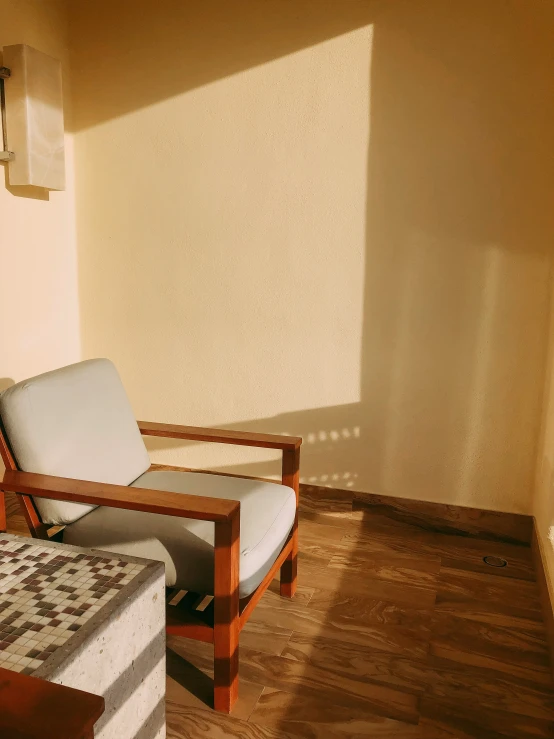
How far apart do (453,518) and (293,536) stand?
918 mm

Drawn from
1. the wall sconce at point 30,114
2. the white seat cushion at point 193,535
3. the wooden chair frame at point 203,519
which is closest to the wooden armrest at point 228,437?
the white seat cushion at point 193,535

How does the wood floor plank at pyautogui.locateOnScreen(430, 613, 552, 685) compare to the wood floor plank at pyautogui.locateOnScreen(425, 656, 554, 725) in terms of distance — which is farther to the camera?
the wood floor plank at pyautogui.locateOnScreen(430, 613, 552, 685)

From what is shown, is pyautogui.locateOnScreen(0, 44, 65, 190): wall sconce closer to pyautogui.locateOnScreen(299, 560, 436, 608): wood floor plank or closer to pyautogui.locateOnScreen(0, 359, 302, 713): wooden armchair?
pyautogui.locateOnScreen(0, 359, 302, 713): wooden armchair

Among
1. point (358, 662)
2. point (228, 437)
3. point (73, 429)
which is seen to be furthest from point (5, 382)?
point (358, 662)

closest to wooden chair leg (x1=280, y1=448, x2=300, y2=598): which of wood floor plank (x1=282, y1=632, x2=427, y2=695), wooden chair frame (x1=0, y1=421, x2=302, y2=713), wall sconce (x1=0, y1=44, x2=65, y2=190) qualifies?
wood floor plank (x1=282, y1=632, x2=427, y2=695)

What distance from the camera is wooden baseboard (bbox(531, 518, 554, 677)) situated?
71.5 inches

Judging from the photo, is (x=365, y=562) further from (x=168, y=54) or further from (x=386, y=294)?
(x=168, y=54)

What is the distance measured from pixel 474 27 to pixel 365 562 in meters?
2.12

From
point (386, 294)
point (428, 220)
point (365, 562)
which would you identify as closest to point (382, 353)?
point (386, 294)

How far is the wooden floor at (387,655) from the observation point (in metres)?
1.52

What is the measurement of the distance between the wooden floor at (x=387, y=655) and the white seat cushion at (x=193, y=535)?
0.33 m

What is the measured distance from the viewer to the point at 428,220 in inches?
96.6

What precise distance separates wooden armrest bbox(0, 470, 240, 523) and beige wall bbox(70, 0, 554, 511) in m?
1.32

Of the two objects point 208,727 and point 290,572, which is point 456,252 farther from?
point 208,727
